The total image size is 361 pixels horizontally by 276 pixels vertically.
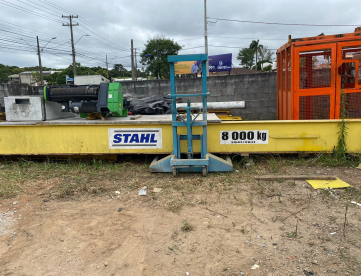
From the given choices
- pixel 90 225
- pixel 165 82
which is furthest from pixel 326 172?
pixel 165 82

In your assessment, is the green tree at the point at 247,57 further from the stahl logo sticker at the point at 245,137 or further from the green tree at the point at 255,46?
the stahl logo sticker at the point at 245,137

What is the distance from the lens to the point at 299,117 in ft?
17.9

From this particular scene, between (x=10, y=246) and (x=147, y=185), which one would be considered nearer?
(x=10, y=246)

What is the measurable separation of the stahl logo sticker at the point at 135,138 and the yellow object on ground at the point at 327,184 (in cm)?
254

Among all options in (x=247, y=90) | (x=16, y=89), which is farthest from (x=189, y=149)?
(x=16, y=89)

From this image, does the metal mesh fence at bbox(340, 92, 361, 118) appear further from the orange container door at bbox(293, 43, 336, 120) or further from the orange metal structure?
the orange container door at bbox(293, 43, 336, 120)

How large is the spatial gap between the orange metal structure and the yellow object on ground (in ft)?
5.54

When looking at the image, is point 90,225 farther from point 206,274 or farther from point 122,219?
point 206,274

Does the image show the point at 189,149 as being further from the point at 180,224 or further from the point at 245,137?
the point at 180,224

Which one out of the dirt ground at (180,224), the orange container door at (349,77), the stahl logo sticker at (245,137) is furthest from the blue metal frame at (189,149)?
the orange container door at (349,77)

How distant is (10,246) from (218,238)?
6.79ft

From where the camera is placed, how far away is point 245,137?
16.0 feet

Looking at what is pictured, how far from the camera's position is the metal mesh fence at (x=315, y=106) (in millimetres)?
5293

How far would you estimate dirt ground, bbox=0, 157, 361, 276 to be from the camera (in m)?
2.39
